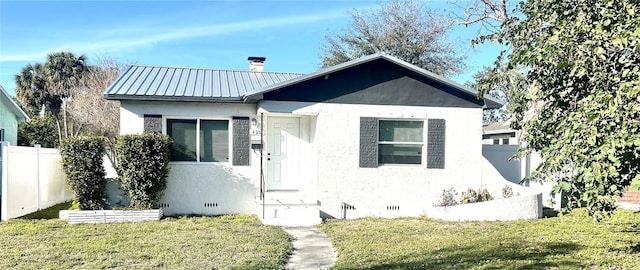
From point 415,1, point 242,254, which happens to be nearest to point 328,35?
point 415,1

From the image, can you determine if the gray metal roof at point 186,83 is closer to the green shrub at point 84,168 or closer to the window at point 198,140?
the window at point 198,140

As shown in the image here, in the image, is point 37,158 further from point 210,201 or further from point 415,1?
point 415,1

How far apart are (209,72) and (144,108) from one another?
112 inches

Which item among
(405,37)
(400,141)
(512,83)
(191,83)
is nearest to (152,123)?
(191,83)

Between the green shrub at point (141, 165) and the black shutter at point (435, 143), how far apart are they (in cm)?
614

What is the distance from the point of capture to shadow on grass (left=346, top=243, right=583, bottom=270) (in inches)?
231

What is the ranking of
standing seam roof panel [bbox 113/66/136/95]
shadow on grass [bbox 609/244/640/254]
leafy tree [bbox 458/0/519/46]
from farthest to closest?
leafy tree [bbox 458/0/519/46] → standing seam roof panel [bbox 113/66/136/95] → shadow on grass [bbox 609/244/640/254]

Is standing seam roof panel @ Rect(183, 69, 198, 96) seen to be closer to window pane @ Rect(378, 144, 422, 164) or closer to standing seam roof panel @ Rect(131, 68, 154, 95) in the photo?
standing seam roof panel @ Rect(131, 68, 154, 95)

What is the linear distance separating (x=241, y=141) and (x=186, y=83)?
217cm

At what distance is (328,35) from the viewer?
27.3m

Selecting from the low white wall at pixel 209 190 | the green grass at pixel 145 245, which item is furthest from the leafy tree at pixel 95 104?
the green grass at pixel 145 245

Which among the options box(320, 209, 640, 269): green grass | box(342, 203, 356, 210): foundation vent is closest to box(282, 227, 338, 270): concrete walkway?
box(320, 209, 640, 269): green grass

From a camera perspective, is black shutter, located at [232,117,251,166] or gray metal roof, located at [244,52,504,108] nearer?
gray metal roof, located at [244,52,504,108]

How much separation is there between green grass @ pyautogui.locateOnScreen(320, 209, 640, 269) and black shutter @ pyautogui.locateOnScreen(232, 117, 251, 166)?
8.42 feet
